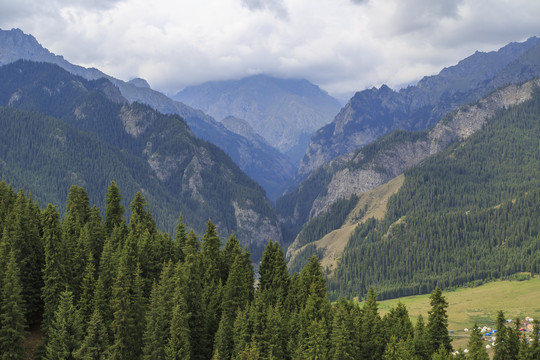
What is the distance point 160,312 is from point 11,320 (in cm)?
1923

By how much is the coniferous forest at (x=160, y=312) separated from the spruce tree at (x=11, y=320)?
13 centimetres

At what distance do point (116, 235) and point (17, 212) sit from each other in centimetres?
1732

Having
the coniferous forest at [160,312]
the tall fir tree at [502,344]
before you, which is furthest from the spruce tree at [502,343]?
the coniferous forest at [160,312]

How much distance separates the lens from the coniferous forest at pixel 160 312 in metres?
67.5

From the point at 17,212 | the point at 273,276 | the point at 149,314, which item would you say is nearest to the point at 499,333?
the point at 273,276

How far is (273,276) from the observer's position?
99.1 meters

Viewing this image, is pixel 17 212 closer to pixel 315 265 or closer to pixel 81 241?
pixel 81 241

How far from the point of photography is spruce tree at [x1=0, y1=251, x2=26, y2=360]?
64062 millimetres

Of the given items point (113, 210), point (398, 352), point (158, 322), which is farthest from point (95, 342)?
point (398, 352)

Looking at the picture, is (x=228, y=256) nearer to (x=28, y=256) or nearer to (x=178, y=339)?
(x=178, y=339)

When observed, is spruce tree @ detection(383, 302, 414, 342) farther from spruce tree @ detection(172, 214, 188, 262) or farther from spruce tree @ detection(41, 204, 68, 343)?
spruce tree @ detection(41, 204, 68, 343)

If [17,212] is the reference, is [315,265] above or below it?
below

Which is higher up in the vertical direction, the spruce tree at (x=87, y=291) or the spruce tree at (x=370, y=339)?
the spruce tree at (x=87, y=291)

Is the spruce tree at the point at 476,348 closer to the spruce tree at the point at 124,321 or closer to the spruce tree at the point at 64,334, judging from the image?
the spruce tree at the point at 124,321
